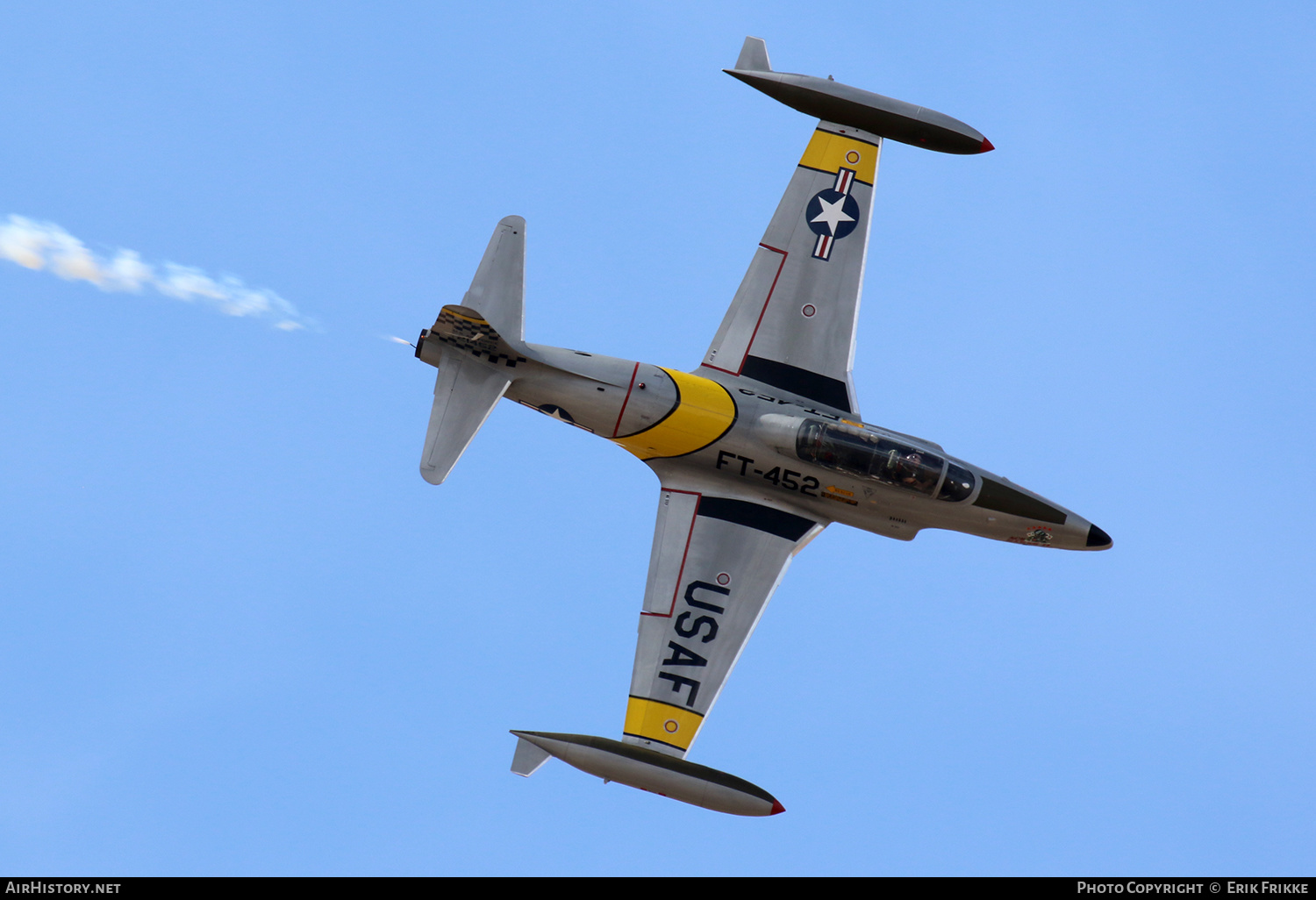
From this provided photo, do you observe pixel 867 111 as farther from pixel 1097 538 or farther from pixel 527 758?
pixel 527 758

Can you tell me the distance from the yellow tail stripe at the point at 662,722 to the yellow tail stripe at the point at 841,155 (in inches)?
350

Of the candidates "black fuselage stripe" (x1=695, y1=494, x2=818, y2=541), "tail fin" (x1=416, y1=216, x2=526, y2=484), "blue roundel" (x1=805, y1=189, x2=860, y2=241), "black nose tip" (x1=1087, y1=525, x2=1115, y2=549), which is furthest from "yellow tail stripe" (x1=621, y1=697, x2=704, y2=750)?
"blue roundel" (x1=805, y1=189, x2=860, y2=241)

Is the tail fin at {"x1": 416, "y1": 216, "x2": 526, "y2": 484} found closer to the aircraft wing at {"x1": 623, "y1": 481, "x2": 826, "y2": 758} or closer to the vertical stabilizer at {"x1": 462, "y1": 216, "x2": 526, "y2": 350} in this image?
the vertical stabilizer at {"x1": 462, "y1": 216, "x2": 526, "y2": 350}

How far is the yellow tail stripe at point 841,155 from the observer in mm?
18891

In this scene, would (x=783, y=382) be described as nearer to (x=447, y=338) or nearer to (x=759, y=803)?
(x=447, y=338)

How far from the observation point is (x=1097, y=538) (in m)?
18.2

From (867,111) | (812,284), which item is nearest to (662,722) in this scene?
(812,284)

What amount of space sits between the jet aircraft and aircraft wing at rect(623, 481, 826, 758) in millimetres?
26

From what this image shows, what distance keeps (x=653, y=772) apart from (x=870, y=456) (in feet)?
18.1

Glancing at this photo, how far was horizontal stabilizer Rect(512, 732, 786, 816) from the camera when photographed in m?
16.1

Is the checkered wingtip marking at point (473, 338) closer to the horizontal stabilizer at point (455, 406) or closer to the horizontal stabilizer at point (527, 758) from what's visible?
the horizontal stabilizer at point (455, 406)

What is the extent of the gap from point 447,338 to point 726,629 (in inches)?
233
